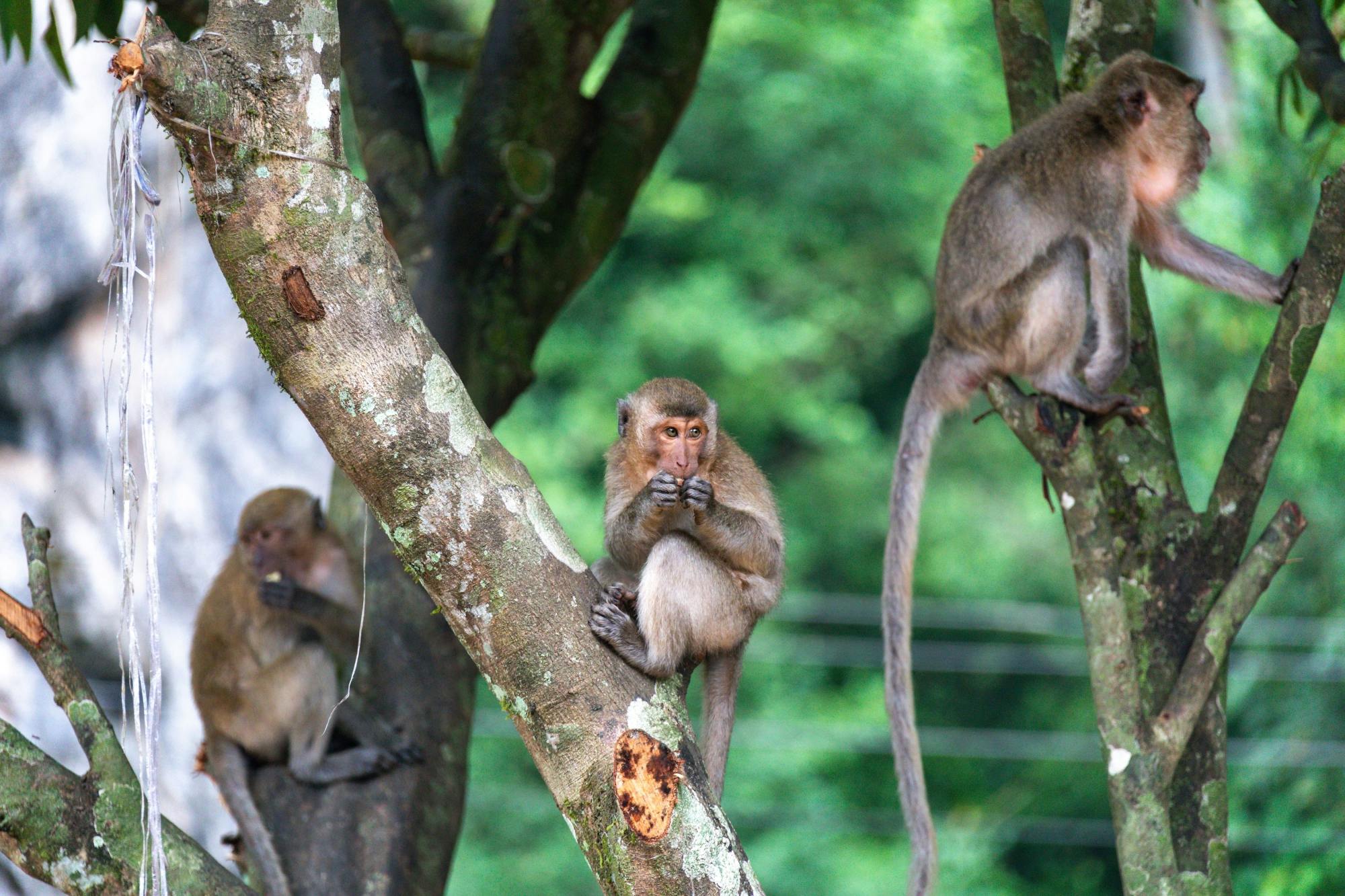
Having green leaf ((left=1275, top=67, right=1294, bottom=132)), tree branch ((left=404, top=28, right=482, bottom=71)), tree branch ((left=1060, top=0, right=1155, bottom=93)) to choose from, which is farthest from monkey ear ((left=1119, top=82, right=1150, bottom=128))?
tree branch ((left=404, top=28, right=482, bottom=71))

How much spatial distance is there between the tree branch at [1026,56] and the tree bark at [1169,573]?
103cm

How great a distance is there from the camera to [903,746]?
3621 millimetres

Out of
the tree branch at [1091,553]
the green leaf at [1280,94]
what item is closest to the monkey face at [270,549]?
the tree branch at [1091,553]

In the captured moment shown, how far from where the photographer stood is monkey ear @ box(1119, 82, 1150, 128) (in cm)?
450

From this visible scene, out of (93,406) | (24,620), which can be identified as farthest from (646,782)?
(93,406)

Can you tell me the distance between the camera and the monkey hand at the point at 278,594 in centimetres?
489

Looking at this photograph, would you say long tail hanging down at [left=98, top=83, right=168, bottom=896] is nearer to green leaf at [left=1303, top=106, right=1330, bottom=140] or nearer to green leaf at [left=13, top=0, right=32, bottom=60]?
green leaf at [left=13, top=0, right=32, bottom=60]

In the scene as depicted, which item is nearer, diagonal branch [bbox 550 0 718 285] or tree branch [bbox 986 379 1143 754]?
tree branch [bbox 986 379 1143 754]

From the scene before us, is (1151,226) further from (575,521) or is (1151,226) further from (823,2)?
(823,2)

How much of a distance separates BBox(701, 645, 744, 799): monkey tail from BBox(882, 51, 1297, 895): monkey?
1.05 meters

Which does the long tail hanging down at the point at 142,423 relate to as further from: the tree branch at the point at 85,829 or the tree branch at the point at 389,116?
→ the tree branch at the point at 389,116

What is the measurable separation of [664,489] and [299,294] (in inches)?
47.6

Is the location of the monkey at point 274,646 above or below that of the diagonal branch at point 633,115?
below

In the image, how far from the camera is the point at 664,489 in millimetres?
3244
